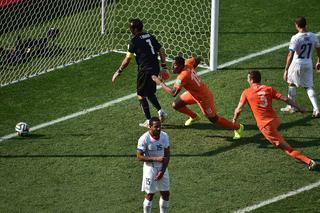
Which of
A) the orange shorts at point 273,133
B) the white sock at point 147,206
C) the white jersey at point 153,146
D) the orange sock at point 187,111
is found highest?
the orange sock at point 187,111

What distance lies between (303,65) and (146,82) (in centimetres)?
312

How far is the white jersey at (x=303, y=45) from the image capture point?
17469 millimetres

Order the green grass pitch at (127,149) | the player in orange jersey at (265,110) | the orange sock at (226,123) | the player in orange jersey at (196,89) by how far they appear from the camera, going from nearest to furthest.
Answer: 1. the green grass pitch at (127,149)
2. the player in orange jersey at (265,110)
3. the player in orange jersey at (196,89)
4. the orange sock at (226,123)

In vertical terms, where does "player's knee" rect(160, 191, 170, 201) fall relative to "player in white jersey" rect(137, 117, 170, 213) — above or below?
below

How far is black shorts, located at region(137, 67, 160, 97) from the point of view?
57.4 ft

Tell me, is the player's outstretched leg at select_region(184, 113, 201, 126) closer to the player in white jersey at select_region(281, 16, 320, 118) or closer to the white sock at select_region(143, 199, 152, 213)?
the player in white jersey at select_region(281, 16, 320, 118)

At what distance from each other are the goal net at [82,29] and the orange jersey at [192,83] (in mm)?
3865

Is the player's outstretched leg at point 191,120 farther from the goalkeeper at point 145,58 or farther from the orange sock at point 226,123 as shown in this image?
the goalkeeper at point 145,58

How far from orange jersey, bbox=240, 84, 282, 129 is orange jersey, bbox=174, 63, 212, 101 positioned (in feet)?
4.16

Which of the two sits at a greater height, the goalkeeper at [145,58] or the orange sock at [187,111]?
the goalkeeper at [145,58]

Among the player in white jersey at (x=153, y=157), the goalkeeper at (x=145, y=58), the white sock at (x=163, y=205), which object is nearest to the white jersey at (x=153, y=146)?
the player in white jersey at (x=153, y=157)

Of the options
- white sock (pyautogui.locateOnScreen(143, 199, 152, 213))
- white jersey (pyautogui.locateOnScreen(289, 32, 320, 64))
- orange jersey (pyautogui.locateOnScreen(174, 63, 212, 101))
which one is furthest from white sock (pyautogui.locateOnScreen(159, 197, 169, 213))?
white jersey (pyautogui.locateOnScreen(289, 32, 320, 64))

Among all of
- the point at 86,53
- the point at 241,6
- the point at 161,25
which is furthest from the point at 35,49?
the point at 241,6

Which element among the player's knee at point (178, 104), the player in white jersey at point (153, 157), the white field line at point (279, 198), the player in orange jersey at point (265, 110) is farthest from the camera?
the player's knee at point (178, 104)
